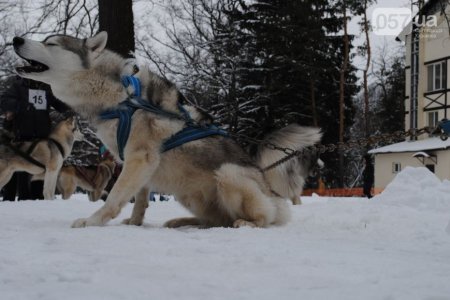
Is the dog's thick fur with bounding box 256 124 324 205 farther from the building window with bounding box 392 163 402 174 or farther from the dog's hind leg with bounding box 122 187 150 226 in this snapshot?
the building window with bounding box 392 163 402 174

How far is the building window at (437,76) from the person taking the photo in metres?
26.9

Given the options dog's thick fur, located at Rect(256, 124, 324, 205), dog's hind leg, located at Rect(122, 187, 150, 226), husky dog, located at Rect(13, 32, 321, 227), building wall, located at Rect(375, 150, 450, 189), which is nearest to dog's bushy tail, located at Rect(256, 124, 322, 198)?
dog's thick fur, located at Rect(256, 124, 324, 205)

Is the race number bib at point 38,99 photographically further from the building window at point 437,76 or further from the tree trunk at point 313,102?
the building window at point 437,76

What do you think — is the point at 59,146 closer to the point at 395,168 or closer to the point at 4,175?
the point at 4,175

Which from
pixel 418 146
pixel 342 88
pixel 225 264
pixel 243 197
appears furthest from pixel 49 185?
pixel 418 146

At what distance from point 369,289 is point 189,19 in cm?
2757

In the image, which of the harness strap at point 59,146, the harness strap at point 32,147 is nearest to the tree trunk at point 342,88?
the harness strap at point 59,146

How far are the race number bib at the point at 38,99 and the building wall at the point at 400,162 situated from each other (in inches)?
827

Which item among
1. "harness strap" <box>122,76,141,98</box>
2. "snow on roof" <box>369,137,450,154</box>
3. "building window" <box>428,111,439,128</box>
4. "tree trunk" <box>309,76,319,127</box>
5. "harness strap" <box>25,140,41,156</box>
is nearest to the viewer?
"harness strap" <box>122,76,141,98</box>

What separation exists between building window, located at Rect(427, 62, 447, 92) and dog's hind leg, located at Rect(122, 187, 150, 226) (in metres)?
26.0

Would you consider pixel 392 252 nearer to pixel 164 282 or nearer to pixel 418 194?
pixel 164 282

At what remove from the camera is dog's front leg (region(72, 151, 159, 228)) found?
Answer: 382 cm

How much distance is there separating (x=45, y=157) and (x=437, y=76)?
24.0 metres

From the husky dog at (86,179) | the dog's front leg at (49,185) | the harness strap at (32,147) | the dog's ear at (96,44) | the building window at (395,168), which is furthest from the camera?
the building window at (395,168)
